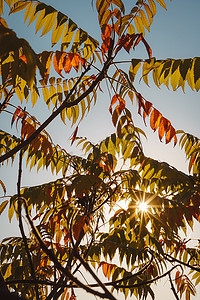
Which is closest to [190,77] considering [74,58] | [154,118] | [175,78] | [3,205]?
[175,78]

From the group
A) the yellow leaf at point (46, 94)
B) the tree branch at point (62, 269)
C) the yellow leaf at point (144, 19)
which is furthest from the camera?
the yellow leaf at point (46, 94)

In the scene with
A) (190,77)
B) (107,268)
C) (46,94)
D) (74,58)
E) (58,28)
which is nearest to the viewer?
(74,58)

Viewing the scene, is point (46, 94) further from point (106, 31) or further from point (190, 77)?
point (190, 77)

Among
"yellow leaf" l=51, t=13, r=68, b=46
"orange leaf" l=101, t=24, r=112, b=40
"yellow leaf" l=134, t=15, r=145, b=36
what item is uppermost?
"yellow leaf" l=134, t=15, r=145, b=36

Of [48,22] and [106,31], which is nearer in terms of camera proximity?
[106,31]

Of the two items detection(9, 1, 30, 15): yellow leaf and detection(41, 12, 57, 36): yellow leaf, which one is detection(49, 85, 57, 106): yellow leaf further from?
detection(9, 1, 30, 15): yellow leaf

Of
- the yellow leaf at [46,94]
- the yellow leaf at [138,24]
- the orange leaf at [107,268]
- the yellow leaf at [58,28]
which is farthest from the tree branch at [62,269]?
the orange leaf at [107,268]

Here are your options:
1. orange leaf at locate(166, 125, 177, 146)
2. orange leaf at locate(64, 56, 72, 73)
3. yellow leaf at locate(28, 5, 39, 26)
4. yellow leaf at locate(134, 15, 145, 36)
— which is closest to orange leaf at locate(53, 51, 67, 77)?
orange leaf at locate(64, 56, 72, 73)

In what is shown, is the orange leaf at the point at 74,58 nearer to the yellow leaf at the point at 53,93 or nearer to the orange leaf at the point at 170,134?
the yellow leaf at the point at 53,93

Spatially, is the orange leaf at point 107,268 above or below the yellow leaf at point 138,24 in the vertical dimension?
below

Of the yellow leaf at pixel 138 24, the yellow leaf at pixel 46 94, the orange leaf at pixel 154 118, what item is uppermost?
the yellow leaf at pixel 138 24

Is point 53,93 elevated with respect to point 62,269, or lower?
elevated

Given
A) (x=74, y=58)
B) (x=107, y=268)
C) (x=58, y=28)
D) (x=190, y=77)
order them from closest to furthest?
(x=74, y=58)
(x=58, y=28)
(x=190, y=77)
(x=107, y=268)

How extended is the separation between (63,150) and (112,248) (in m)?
1.01
